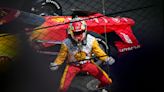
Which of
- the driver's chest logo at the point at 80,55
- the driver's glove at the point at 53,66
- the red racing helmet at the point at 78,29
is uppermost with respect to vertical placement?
the red racing helmet at the point at 78,29

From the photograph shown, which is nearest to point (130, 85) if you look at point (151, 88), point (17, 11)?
point (151, 88)

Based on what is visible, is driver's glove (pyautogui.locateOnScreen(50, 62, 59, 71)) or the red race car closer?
the red race car

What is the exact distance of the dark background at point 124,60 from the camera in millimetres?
4086

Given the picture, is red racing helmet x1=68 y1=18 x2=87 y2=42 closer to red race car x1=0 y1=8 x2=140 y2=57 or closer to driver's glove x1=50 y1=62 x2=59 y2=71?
red race car x1=0 y1=8 x2=140 y2=57

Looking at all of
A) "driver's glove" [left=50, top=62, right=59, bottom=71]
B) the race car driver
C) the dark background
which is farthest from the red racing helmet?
"driver's glove" [left=50, top=62, right=59, bottom=71]

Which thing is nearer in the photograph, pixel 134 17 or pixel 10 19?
pixel 10 19

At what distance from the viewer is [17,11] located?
13.1 feet

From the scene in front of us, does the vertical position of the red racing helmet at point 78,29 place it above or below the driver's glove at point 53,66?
above

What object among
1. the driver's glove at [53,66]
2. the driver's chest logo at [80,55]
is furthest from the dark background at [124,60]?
the driver's chest logo at [80,55]

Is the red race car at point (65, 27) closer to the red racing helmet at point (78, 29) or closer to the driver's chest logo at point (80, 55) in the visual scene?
the red racing helmet at point (78, 29)

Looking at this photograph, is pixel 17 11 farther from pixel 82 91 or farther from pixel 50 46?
pixel 82 91

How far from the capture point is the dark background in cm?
409

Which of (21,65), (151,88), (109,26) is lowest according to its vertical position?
(151,88)

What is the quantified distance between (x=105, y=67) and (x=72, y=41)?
0.40 meters
